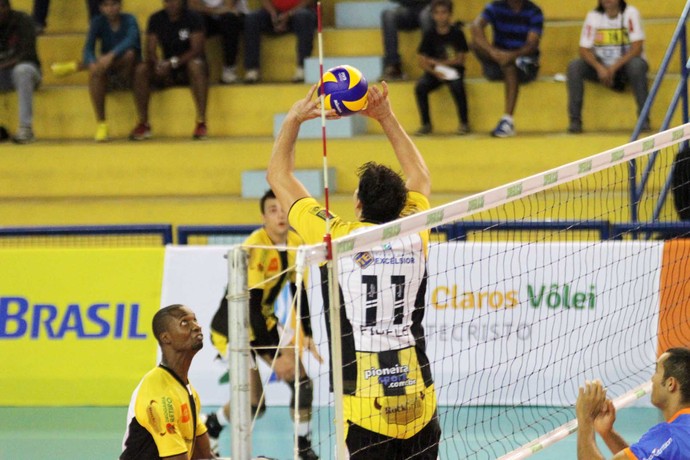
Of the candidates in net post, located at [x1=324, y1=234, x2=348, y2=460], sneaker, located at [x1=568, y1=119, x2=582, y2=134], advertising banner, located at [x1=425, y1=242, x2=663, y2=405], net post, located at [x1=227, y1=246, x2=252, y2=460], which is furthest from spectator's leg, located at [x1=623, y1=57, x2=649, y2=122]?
net post, located at [x1=227, y1=246, x2=252, y2=460]

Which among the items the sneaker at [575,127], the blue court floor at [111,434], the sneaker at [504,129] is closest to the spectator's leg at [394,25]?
the sneaker at [504,129]

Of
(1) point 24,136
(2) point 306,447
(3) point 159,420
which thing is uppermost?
(1) point 24,136

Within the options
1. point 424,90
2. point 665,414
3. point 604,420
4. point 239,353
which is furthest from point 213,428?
point 424,90

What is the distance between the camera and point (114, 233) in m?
10.2

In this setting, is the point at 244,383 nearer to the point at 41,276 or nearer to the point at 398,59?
the point at 41,276

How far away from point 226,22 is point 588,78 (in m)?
4.52

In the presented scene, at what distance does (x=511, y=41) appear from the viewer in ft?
43.7

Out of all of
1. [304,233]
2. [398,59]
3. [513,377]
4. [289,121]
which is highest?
[398,59]

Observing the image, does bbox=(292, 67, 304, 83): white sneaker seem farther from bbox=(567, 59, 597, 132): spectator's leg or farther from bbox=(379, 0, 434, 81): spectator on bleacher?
bbox=(567, 59, 597, 132): spectator's leg

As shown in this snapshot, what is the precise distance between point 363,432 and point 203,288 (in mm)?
4707

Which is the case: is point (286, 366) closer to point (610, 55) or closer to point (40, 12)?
point (610, 55)

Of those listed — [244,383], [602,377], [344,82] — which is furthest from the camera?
A: [602,377]

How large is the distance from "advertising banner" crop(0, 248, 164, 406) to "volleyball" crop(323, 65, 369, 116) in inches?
171

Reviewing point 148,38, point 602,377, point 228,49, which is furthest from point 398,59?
point 602,377
